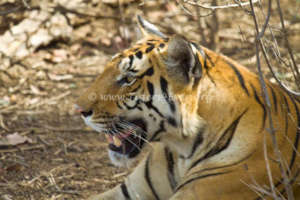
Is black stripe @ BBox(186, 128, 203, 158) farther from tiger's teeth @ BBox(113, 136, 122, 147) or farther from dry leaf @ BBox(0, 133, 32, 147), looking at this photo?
dry leaf @ BBox(0, 133, 32, 147)

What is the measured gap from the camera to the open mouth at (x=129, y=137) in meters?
2.45

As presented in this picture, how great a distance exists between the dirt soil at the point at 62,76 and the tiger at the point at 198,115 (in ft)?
0.70

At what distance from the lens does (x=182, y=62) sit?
7.33 feet

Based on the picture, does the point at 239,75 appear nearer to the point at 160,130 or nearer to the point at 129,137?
the point at 160,130

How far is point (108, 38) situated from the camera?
545 centimetres

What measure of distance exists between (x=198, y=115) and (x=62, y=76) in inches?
107

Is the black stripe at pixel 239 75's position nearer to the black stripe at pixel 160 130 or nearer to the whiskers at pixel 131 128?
the black stripe at pixel 160 130

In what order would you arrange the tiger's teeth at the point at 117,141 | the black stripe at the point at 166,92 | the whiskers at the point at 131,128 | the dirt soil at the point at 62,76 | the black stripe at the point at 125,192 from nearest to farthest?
1. the black stripe at the point at 166,92
2. the whiskers at the point at 131,128
3. the tiger's teeth at the point at 117,141
4. the black stripe at the point at 125,192
5. the dirt soil at the point at 62,76

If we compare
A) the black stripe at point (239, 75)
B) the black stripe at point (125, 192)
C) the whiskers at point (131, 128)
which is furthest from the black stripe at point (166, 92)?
the black stripe at point (125, 192)

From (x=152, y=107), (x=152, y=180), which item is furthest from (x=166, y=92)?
(x=152, y=180)

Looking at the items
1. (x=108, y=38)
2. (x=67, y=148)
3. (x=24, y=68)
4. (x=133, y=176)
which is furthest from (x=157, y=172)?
(x=108, y=38)

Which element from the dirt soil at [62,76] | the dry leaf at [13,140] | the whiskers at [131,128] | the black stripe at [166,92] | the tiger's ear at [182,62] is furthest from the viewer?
the dry leaf at [13,140]

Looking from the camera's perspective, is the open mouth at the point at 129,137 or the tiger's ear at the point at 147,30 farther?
the tiger's ear at the point at 147,30

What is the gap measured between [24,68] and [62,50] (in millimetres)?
515
